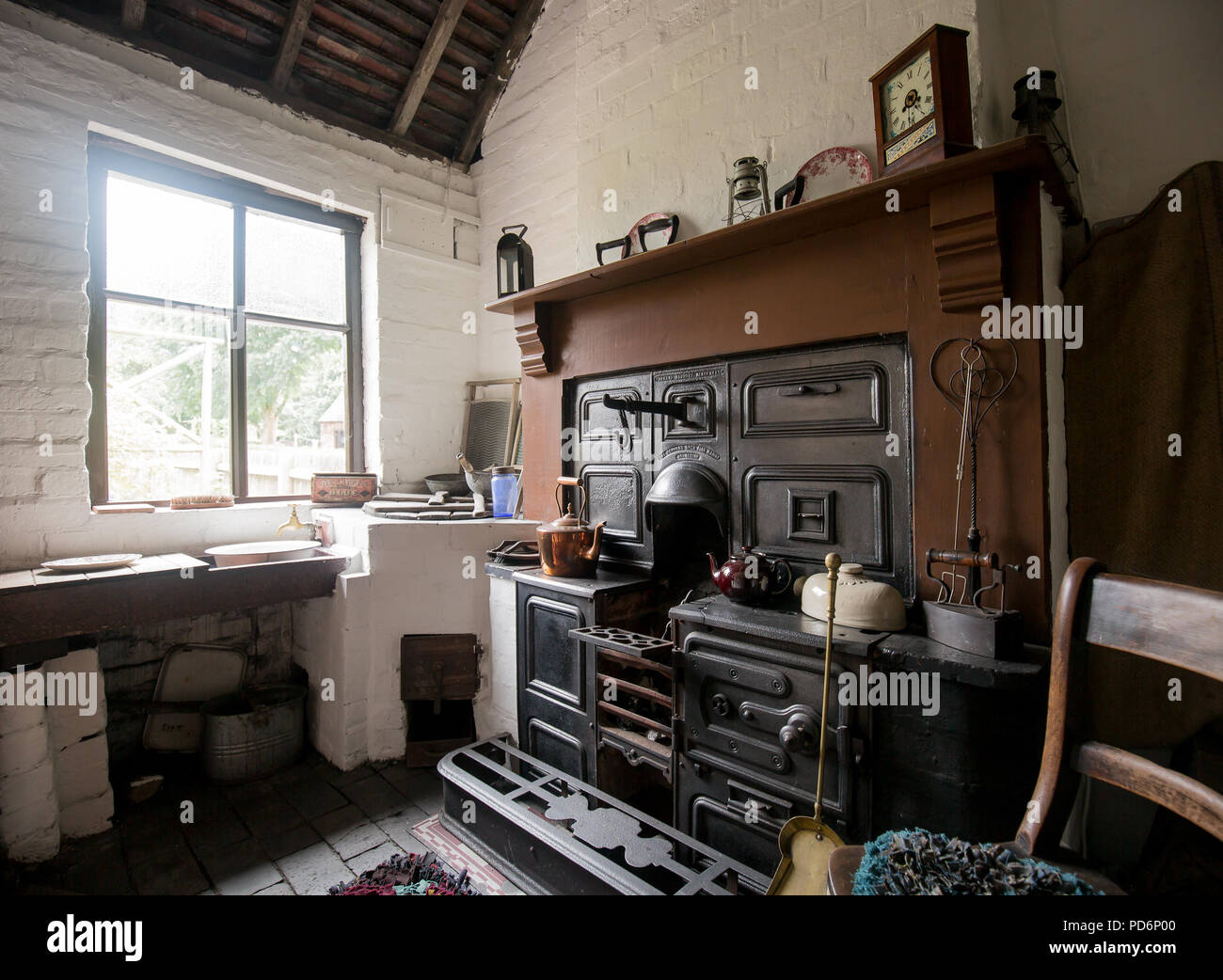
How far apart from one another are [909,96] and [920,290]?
0.53 m

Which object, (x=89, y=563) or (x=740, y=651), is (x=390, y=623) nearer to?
(x=89, y=563)

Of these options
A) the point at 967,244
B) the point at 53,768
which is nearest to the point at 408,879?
the point at 53,768

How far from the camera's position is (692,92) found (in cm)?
238

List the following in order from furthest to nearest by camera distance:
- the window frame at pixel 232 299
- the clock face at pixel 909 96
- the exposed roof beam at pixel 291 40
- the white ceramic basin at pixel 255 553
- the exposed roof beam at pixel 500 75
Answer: the exposed roof beam at pixel 500 75, the exposed roof beam at pixel 291 40, the window frame at pixel 232 299, the white ceramic basin at pixel 255 553, the clock face at pixel 909 96

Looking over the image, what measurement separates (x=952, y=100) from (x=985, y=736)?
1.58 m

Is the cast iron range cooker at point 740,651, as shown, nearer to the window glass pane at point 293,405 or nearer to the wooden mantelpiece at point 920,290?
the wooden mantelpiece at point 920,290

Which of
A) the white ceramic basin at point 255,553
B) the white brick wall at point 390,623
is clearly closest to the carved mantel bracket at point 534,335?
the white brick wall at point 390,623

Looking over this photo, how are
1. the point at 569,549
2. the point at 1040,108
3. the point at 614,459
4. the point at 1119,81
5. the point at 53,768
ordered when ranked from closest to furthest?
the point at 1040,108 → the point at 1119,81 → the point at 53,768 → the point at 569,549 → the point at 614,459

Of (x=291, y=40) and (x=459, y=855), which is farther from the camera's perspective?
(x=291, y=40)

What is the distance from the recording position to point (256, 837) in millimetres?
2248

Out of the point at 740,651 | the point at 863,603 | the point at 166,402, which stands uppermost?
the point at 166,402

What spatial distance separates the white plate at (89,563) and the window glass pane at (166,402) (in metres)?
0.68

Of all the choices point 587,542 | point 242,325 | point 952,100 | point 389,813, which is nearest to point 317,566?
point 389,813

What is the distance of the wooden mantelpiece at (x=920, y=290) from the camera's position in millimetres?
1486
